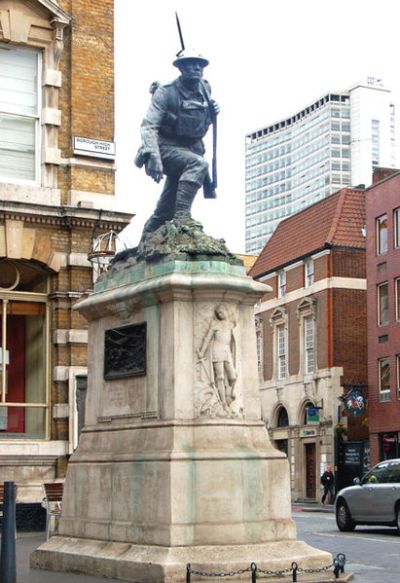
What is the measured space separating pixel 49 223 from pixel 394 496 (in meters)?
9.53

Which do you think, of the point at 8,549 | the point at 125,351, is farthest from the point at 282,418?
the point at 8,549

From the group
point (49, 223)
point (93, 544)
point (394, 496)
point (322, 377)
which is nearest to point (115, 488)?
point (93, 544)

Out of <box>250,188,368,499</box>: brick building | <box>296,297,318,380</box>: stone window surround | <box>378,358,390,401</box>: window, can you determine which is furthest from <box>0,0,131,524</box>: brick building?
<box>296,297,318,380</box>: stone window surround

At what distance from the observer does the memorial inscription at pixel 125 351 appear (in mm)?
14328

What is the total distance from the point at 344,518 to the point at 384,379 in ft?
71.9

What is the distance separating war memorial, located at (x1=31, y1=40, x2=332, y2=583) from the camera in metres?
13.1

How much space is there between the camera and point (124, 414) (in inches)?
571

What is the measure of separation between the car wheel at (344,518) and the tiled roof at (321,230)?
1004 inches

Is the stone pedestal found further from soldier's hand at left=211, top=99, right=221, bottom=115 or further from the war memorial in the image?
soldier's hand at left=211, top=99, right=221, bottom=115

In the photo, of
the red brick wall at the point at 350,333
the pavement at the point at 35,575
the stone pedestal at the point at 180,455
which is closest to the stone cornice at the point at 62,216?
the pavement at the point at 35,575

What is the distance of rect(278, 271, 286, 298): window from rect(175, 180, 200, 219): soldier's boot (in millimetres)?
40963

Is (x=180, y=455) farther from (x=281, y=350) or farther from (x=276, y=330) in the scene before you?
(x=276, y=330)

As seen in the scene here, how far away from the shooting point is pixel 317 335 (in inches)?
2061

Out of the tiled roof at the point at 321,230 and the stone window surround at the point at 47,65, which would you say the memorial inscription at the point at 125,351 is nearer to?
the stone window surround at the point at 47,65
